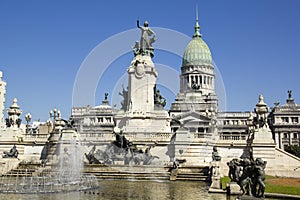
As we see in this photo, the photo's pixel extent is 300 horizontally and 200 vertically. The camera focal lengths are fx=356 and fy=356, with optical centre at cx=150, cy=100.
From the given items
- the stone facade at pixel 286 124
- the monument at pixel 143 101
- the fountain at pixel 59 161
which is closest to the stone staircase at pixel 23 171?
the fountain at pixel 59 161

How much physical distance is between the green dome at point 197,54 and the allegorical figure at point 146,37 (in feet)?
180

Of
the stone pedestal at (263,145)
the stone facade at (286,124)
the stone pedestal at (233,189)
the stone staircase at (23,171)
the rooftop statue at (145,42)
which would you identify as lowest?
the stone staircase at (23,171)

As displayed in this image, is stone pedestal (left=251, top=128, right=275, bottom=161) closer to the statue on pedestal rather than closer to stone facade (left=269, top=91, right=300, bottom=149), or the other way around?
the statue on pedestal

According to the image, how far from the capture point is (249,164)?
1780 centimetres

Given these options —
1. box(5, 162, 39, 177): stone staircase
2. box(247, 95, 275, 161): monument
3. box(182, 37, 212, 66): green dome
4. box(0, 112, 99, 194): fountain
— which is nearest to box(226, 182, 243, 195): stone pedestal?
box(0, 112, 99, 194): fountain

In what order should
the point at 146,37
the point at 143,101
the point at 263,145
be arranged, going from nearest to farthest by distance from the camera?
the point at 263,145
the point at 143,101
the point at 146,37

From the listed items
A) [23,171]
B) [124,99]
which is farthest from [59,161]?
[124,99]

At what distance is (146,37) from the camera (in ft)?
187

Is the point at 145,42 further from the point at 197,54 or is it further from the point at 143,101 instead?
the point at 197,54

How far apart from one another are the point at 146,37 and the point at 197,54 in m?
56.7

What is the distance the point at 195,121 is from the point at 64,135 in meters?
35.3

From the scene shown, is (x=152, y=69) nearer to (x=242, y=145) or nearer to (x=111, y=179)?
(x=242, y=145)

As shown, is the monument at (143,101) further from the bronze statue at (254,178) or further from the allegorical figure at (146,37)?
the bronze statue at (254,178)

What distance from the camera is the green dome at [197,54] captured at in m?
111
